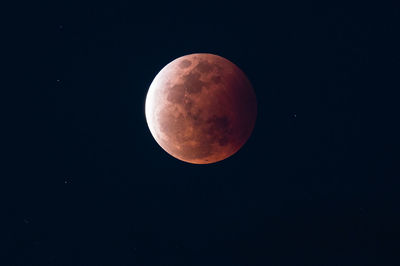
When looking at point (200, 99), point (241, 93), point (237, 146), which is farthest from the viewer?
point (237, 146)

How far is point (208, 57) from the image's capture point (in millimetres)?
6898

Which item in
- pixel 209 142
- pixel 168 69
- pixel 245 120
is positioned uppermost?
pixel 168 69

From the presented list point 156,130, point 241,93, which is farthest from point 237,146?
point 156,130

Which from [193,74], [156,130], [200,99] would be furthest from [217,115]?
[156,130]

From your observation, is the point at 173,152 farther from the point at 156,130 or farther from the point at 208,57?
the point at 208,57

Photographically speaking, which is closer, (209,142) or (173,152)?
(209,142)

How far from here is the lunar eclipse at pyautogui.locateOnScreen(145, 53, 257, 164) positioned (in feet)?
20.5

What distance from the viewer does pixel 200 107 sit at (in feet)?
20.3

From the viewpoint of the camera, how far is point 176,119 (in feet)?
20.7

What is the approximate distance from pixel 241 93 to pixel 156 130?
1.75 m

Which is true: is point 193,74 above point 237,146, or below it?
above

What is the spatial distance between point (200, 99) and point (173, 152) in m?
1.37

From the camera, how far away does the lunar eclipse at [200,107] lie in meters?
6.23

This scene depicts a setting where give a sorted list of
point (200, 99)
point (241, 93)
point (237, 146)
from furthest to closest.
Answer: point (237, 146)
point (241, 93)
point (200, 99)
